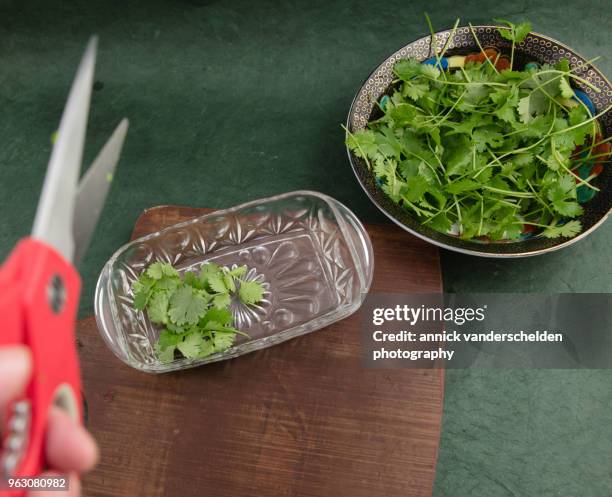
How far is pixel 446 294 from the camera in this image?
4.53 ft

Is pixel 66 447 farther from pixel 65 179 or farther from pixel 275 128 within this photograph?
pixel 275 128

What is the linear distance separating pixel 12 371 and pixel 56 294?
0.10 meters

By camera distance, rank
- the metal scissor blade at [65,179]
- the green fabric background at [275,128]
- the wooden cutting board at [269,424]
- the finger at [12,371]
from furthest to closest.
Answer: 1. the green fabric background at [275,128]
2. the wooden cutting board at [269,424]
3. the metal scissor blade at [65,179]
4. the finger at [12,371]

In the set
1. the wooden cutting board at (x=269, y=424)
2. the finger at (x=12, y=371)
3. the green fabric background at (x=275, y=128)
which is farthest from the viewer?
the green fabric background at (x=275, y=128)

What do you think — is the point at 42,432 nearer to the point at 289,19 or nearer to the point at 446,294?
the point at 446,294

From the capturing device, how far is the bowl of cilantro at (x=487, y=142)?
1.16 metres

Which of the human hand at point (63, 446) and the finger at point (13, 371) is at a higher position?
the finger at point (13, 371)

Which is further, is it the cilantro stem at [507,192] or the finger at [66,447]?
the cilantro stem at [507,192]

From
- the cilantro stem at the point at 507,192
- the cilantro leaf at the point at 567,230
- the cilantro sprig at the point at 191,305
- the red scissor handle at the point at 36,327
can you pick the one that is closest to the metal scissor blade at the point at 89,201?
the red scissor handle at the point at 36,327

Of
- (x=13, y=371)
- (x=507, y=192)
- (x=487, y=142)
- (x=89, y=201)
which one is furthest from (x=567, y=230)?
(x=13, y=371)

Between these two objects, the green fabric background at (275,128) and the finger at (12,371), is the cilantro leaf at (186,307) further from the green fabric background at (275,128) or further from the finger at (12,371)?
the finger at (12,371)

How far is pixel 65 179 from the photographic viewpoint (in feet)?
2.30

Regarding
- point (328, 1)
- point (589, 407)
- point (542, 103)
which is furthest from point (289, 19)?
point (589, 407)

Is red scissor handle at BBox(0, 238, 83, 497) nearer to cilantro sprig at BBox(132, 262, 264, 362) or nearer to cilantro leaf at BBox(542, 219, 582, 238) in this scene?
cilantro sprig at BBox(132, 262, 264, 362)
